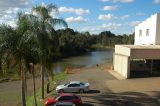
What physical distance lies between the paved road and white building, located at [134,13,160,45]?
11.4 metres

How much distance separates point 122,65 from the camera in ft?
158

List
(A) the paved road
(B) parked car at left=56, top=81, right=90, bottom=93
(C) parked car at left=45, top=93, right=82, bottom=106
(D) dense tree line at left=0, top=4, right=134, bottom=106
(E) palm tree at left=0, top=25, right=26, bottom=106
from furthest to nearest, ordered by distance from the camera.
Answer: (B) parked car at left=56, top=81, right=90, bottom=93 < (A) the paved road < (C) parked car at left=45, top=93, right=82, bottom=106 < (D) dense tree line at left=0, top=4, right=134, bottom=106 < (E) palm tree at left=0, top=25, right=26, bottom=106

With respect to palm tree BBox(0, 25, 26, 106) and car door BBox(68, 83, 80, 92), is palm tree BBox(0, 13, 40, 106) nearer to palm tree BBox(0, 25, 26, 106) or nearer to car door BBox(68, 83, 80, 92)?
palm tree BBox(0, 25, 26, 106)

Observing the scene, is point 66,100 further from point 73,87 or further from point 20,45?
point 73,87

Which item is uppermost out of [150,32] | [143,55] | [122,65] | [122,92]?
[150,32]

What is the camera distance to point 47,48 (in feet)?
107

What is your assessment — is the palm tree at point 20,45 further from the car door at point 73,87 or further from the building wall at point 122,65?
the building wall at point 122,65

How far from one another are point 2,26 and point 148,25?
3784 cm

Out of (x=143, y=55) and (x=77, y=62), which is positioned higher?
(x=143, y=55)

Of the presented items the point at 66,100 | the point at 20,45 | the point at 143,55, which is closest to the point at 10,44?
the point at 20,45

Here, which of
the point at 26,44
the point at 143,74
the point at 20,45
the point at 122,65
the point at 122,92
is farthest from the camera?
the point at 122,65

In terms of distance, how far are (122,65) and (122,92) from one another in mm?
12966

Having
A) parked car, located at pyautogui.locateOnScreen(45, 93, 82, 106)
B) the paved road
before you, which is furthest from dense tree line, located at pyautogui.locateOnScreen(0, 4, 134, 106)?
the paved road

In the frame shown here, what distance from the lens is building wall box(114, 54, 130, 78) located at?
45.0m
